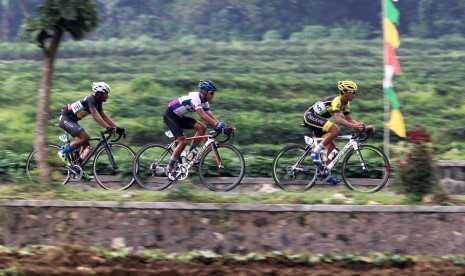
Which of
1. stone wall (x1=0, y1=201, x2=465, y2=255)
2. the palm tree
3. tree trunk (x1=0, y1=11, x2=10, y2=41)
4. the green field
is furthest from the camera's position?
tree trunk (x1=0, y1=11, x2=10, y2=41)

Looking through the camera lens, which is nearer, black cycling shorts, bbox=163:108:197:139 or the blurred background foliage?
black cycling shorts, bbox=163:108:197:139

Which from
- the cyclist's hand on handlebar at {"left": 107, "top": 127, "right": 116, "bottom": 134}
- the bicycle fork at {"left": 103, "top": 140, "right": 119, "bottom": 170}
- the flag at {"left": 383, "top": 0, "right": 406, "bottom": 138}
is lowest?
the bicycle fork at {"left": 103, "top": 140, "right": 119, "bottom": 170}

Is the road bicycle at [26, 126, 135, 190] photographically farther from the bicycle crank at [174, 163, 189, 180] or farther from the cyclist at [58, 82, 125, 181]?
the bicycle crank at [174, 163, 189, 180]

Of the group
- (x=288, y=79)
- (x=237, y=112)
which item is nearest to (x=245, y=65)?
(x=288, y=79)

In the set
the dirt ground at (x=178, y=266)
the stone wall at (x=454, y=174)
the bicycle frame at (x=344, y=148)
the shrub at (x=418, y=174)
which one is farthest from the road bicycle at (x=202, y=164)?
the stone wall at (x=454, y=174)

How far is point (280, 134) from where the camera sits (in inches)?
741

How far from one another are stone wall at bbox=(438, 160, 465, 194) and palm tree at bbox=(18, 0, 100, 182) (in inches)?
240

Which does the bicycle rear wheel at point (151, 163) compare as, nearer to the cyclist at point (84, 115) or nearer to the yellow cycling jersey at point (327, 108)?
the cyclist at point (84, 115)

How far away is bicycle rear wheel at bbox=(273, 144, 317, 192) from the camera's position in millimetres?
13750

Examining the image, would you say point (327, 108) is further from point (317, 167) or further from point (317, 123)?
point (317, 167)

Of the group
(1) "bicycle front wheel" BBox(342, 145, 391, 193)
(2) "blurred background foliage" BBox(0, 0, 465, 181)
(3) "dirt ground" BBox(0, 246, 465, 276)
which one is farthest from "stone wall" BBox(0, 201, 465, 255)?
(1) "bicycle front wheel" BBox(342, 145, 391, 193)

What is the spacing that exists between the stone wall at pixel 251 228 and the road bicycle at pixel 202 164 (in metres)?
2.48

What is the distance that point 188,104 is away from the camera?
44.4ft

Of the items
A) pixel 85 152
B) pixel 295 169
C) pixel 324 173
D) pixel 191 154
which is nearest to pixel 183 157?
pixel 191 154
